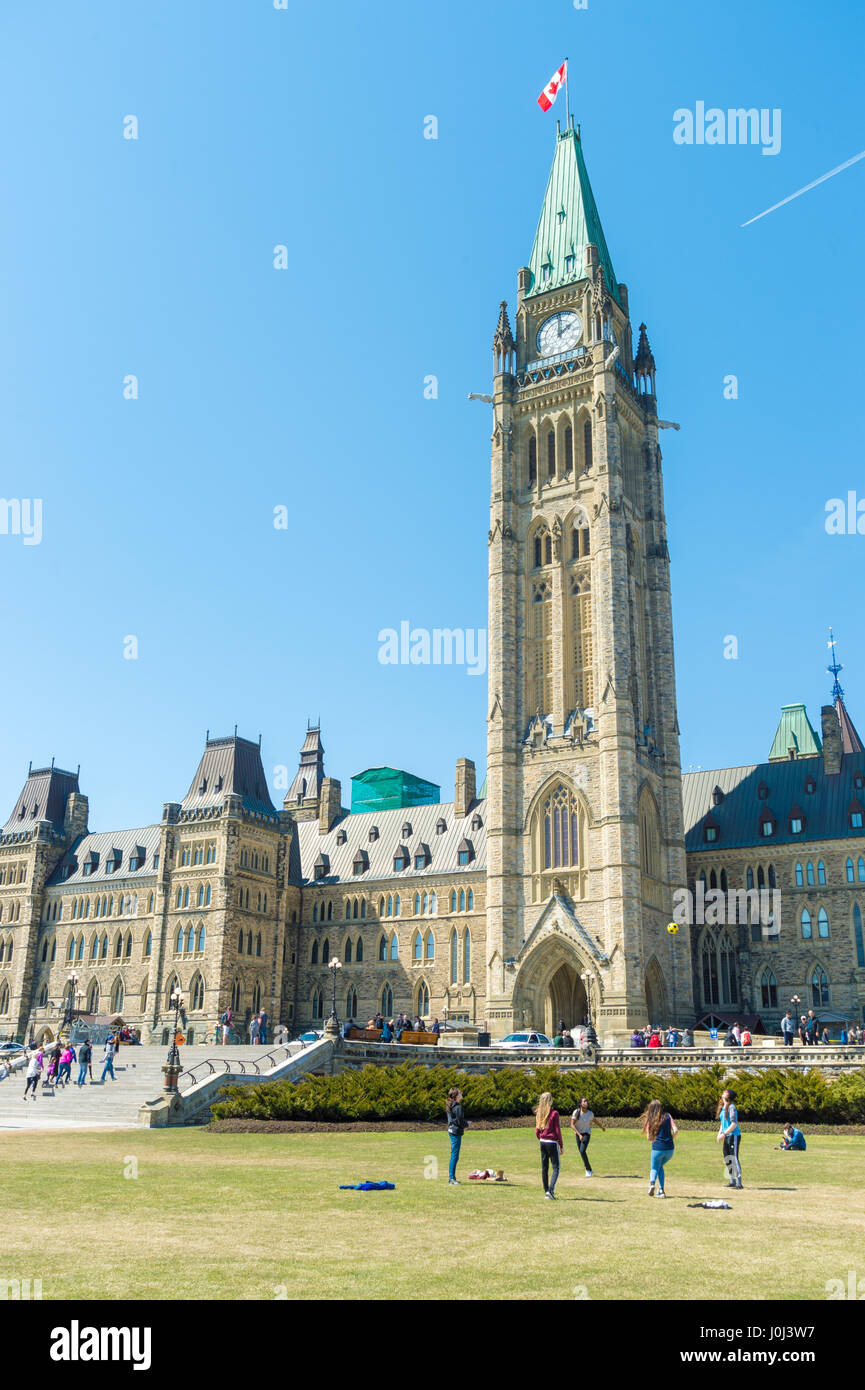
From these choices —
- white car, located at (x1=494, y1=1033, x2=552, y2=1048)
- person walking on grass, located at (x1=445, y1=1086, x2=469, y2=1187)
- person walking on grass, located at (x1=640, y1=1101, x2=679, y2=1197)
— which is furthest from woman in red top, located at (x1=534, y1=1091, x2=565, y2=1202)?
white car, located at (x1=494, y1=1033, x2=552, y2=1048)

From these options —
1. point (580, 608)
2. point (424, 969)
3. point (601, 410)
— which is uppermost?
point (601, 410)

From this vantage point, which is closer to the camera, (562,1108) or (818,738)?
(562,1108)

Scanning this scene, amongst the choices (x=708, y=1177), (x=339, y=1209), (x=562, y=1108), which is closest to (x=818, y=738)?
(x=562, y=1108)

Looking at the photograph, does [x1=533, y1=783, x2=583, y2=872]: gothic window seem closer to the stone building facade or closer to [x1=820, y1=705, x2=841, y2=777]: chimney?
the stone building facade

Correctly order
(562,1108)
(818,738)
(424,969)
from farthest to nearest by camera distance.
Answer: (818,738) < (424,969) < (562,1108)

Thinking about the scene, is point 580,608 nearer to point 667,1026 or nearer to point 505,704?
point 505,704

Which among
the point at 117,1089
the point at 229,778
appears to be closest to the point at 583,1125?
the point at 117,1089

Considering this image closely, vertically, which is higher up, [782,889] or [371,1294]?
[782,889]

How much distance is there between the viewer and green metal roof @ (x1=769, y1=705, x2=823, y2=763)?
8975 cm

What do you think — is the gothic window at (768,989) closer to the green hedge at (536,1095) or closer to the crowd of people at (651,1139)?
the green hedge at (536,1095)

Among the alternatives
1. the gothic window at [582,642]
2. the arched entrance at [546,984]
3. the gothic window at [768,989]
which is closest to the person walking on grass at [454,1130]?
the arched entrance at [546,984]

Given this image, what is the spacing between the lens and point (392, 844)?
78812mm
